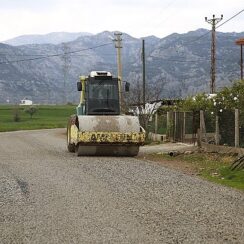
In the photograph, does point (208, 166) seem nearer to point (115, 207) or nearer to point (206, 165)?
point (206, 165)

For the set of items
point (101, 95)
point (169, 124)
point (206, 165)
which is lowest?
point (206, 165)

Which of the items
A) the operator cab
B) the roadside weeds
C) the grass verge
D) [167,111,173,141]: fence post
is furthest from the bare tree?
the grass verge

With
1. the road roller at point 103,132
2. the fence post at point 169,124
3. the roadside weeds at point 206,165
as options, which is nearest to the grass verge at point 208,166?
the roadside weeds at point 206,165

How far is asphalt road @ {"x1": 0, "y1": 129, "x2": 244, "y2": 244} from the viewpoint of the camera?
8422 mm

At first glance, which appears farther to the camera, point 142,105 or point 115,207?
point 142,105

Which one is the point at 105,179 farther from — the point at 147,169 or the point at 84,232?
the point at 84,232

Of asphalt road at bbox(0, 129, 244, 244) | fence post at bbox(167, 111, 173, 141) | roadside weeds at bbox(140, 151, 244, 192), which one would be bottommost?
roadside weeds at bbox(140, 151, 244, 192)

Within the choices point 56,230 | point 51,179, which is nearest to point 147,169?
point 51,179

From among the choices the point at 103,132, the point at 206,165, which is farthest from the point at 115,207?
the point at 103,132

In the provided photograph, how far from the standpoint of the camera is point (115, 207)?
10.8 metres

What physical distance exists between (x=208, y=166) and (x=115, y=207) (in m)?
8.86

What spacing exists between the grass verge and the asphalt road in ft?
2.41

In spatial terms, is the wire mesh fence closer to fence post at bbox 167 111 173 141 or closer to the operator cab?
fence post at bbox 167 111 173 141

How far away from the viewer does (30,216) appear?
32.5ft
